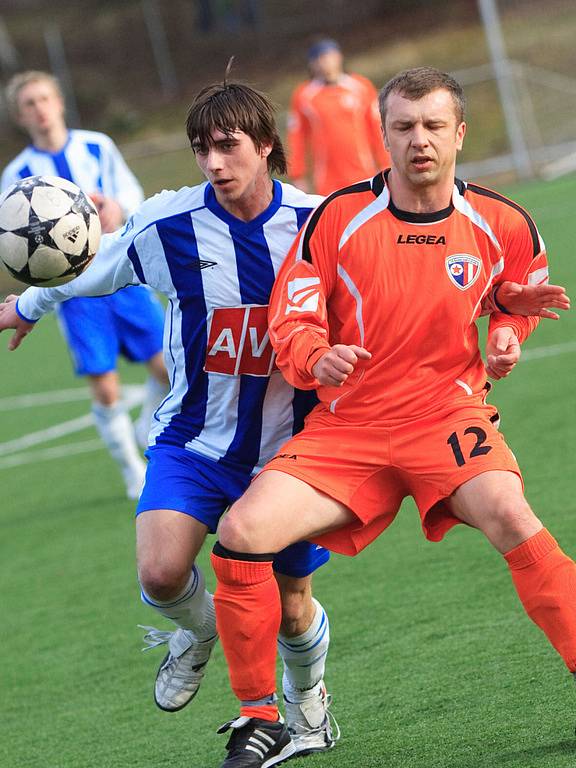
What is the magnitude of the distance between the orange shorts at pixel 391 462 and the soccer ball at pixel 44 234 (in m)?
1.01

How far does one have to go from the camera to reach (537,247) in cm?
394

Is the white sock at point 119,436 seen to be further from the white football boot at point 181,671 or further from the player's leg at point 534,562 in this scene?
the player's leg at point 534,562

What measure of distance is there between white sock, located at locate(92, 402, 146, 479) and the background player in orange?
234 inches

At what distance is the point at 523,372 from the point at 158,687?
5.71 meters

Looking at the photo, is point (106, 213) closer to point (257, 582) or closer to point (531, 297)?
point (531, 297)

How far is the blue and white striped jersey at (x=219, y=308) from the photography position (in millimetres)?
4137

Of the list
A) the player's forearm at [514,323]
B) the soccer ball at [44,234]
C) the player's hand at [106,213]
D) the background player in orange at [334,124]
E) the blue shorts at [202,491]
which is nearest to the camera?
the player's forearm at [514,323]

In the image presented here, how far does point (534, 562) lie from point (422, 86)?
4.76 feet

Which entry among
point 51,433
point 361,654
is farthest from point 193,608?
point 51,433

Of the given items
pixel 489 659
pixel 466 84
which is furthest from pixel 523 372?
pixel 466 84

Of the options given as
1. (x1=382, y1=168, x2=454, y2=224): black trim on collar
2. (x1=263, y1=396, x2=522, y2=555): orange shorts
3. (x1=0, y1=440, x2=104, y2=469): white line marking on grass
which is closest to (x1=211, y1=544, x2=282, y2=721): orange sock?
(x1=263, y1=396, x2=522, y2=555): orange shorts

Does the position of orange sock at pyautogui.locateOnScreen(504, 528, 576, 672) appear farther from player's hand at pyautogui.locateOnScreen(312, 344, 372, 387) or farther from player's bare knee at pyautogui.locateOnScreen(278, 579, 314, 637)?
player's bare knee at pyautogui.locateOnScreen(278, 579, 314, 637)

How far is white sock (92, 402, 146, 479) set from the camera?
8008mm

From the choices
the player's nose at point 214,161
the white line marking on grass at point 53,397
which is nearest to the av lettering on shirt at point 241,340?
the player's nose at point 214,161
